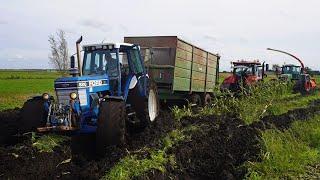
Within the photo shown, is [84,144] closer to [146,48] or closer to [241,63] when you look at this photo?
[146,48]

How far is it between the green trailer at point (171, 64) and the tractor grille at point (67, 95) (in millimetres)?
4869

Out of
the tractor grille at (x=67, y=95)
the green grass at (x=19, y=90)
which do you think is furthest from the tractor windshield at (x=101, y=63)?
the green grass at (x=19, y=90)

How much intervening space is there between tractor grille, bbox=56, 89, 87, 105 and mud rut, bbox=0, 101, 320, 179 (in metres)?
0.89

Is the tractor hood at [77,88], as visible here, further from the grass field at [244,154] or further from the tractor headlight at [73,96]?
the grass field at [244,154]

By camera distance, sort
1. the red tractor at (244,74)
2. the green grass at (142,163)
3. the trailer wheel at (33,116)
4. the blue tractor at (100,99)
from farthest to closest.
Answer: the red tractor at (244,74), the trailer wheel at (33,116), the blue tractor at (100,99), the green grass at (142,163)

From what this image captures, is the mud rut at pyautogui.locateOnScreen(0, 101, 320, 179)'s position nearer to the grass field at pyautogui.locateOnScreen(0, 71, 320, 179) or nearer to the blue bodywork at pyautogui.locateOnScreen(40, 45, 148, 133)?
the grass field at pyautogui.locateOnScreen(0, 71, 320, 179)

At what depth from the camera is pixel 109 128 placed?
8.59m

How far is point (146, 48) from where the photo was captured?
1541 centimetres

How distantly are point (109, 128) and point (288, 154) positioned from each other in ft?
10.5

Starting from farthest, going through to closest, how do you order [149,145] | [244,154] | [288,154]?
1. [149,145]
2. [244,154]
3. [288,154]

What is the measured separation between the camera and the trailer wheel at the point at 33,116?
31.1ft

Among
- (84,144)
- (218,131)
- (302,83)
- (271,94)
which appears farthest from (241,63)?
(84,144)

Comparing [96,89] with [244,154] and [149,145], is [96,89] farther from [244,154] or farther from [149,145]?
[244,154]

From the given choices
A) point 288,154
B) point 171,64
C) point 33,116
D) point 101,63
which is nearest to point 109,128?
point 33,116
